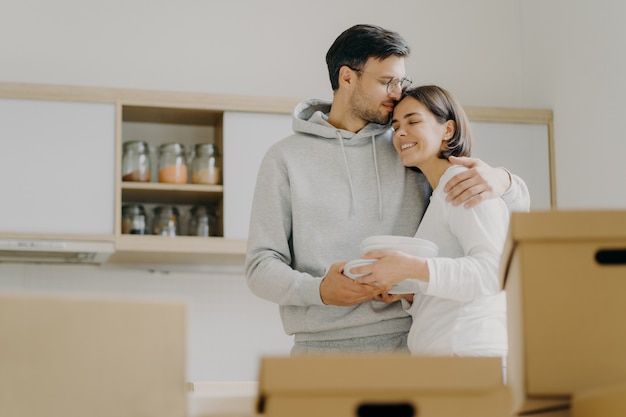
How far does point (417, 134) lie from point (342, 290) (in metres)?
0.42

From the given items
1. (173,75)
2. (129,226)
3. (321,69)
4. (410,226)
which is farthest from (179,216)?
(410,226)

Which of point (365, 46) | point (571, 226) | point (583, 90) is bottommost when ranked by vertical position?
point (571, 226)

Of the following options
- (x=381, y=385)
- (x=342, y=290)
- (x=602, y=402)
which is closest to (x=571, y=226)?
(x=602, y=402)

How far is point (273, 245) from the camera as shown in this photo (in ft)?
7.73

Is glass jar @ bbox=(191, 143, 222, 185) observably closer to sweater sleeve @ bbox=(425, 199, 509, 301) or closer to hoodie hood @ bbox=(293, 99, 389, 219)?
hoodie hood @ bbox=(293, 99, 389, 219)

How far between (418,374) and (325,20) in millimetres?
3257

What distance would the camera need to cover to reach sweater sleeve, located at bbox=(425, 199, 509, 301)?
204 centimetres

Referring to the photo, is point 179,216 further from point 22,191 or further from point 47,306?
point 47,306

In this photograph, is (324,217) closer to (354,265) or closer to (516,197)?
(354,265)

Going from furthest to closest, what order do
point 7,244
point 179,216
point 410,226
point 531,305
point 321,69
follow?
point 321,69 → point 179,216 → point 7,244 → point 410,226 → point 531,305

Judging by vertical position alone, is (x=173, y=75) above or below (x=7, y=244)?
above

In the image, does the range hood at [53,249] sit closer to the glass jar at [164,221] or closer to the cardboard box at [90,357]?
the glass jar at [164,221]

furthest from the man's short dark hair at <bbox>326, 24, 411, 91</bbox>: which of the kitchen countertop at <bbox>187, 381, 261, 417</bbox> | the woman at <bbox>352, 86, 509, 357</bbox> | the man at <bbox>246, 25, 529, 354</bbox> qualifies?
the kitchen countertop at <bbox>187, 381, 261, 417</bbox>

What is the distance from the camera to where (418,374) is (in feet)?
4.24
